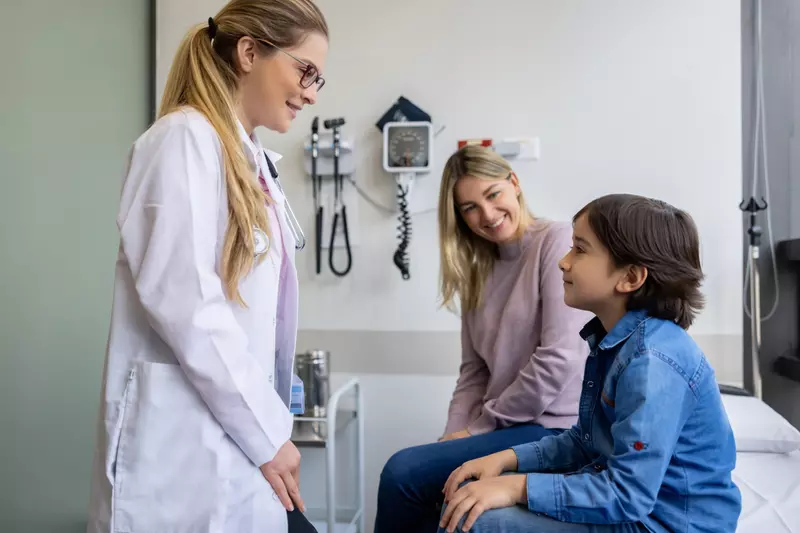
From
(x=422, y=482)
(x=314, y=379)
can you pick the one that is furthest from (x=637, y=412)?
(x=314, y=379)

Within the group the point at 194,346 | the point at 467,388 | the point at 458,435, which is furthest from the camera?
the point at 467,388

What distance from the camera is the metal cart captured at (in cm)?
174

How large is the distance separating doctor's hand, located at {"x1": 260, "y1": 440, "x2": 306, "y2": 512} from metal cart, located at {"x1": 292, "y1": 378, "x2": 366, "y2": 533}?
74cm

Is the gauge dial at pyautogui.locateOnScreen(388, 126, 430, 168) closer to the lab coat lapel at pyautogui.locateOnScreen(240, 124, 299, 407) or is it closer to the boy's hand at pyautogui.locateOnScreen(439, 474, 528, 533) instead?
the lab coat lapel at pyautogui.locateOnScreen(240, 124, 299, 407)

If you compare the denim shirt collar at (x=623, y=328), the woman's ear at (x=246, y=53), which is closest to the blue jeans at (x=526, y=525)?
the denim shirt collar at (x=623, y=328)

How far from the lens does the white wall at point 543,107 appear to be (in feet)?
6.85

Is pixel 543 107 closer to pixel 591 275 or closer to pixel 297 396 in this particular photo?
pixel 591 275

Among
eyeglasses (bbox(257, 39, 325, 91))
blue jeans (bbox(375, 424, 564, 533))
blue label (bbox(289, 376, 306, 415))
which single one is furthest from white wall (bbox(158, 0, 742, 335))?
eyeglasses (bbox(257, 39, 325, 91))

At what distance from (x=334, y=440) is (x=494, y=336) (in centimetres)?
72

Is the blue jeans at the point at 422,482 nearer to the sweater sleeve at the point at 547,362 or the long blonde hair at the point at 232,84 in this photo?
the sweater sleeve at the point at 547,362

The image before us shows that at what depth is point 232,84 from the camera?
1062mm

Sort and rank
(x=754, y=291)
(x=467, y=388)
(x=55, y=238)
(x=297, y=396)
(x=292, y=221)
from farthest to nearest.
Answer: (x=754, y=291)
(x=55, y=238)
(x=467, y=388)
(x=297, y=396)
(x=292, y=221)

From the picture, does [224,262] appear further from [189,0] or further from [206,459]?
[189,0]

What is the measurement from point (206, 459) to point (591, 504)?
565mm
